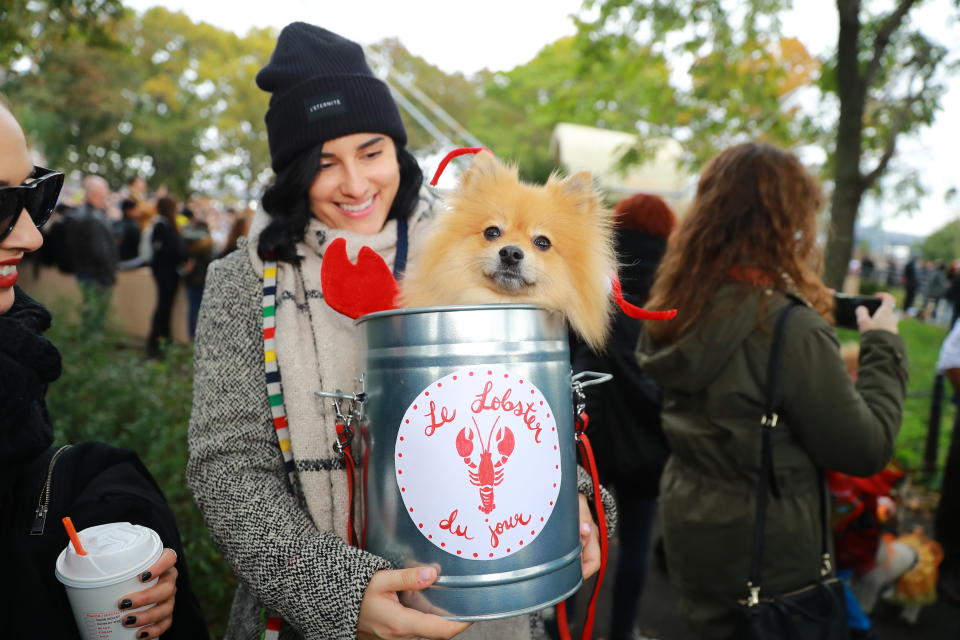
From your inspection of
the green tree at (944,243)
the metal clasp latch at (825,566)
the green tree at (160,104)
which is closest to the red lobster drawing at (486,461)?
the metal clasp latch at (825,566)

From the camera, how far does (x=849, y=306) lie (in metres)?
2.55

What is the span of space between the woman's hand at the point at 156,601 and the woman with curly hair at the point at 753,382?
5.90 feet

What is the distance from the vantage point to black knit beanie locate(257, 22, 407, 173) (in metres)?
1.61

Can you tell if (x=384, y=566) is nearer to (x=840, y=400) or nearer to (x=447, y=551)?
(x=447, y=551)

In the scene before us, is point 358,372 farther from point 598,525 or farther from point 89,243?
point 89,243

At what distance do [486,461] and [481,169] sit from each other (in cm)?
83

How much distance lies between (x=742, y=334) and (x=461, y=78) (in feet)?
97.2

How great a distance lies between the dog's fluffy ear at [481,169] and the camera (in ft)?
5.25

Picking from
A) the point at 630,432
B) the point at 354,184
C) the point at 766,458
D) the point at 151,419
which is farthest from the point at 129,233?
the point at 766,458

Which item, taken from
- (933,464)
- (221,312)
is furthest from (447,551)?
(933,464)

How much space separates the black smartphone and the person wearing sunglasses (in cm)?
251

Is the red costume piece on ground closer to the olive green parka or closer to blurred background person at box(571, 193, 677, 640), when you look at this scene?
the olive green parka

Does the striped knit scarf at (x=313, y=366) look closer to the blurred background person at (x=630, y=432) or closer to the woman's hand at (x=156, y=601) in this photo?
the woman's hand at (x=156, y=601)

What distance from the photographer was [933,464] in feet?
19.2
